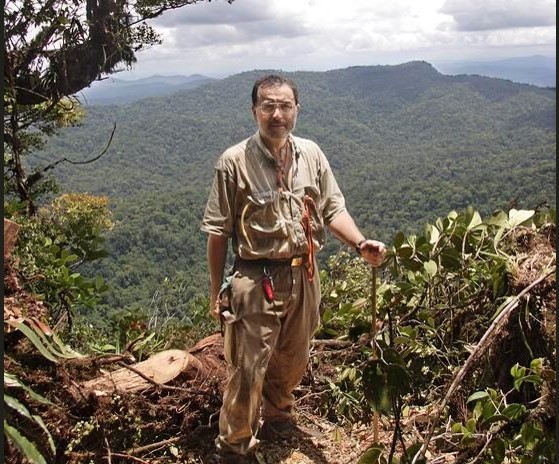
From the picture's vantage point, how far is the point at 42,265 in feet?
12.9

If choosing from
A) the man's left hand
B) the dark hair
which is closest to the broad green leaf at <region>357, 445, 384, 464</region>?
the man's left hand

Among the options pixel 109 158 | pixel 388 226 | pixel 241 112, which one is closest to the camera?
pixel 388 226

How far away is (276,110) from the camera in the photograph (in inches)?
107

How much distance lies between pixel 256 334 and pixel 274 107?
94cm

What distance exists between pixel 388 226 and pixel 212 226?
98.6 feet

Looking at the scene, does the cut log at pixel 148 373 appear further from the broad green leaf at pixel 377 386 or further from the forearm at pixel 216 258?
the broad green leaf at pixel 377 386

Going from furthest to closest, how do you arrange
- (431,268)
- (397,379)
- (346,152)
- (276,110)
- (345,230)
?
(346,152), (431,268), (345,230), (276,110), (397,379)

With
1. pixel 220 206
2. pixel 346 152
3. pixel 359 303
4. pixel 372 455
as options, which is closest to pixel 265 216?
pixel 220 206

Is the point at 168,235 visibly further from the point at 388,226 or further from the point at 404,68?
the point at 404,68

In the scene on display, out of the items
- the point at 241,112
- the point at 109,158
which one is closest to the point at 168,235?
the point at 109,158

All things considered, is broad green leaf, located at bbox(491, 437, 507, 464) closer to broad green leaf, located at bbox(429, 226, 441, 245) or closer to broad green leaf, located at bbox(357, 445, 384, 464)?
broad green leaf, located at bbox(357, 445, 384, 464)

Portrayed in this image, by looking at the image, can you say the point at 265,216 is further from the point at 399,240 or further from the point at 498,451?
the point at 399,240

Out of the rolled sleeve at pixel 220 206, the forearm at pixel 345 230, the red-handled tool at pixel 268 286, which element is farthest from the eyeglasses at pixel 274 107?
the red-handled tool at pixel 268 286

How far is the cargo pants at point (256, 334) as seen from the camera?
2.84 m
